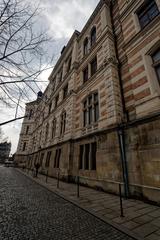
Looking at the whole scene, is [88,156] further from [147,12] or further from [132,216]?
[147,12]

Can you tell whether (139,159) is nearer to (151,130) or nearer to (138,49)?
(151,130)

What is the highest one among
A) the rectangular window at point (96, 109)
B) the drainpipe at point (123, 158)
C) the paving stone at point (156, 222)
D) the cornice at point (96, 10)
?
the cornice at point (96, 10)

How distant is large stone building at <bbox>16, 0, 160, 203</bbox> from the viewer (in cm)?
671

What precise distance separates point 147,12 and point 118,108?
6892mm

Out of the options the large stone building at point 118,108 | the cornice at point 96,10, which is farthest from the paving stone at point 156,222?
A: the cornice at point 96,10

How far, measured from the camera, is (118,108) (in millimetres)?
9180

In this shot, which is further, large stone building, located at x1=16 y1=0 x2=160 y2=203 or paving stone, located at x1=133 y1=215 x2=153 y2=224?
large stone building, located at x1=16 y1=0 x2=160 y2=203

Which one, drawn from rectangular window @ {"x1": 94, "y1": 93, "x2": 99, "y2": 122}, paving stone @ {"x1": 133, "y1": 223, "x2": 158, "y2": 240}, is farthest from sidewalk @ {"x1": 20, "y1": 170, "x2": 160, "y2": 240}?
rectangular window @ {"x1": 94, "y1": 93, "x2": 99, "y2": 122}

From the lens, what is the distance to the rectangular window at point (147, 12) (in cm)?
862

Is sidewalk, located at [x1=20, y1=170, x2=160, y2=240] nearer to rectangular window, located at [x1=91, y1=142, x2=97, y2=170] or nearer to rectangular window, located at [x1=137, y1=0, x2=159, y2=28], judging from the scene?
rectangular window, located at [x1=91, y1=142, x2=97, y2=170]

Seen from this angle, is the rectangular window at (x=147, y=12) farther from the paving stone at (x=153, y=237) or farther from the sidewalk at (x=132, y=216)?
the paving stone at (x=153, y=237)

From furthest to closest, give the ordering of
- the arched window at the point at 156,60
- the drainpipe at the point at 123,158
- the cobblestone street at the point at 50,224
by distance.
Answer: the arched window at the point at 156,60
the drainpipe at the point at 123,158
the cobblestone street at the point at 50,224

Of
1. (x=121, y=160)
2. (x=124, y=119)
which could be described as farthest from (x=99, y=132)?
(x=121, y=160)

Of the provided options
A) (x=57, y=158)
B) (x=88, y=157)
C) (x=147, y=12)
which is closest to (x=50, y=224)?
(x=88, y=157)
